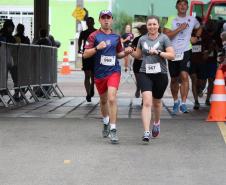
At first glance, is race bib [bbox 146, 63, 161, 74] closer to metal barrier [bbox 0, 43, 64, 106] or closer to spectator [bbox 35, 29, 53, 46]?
metal barrier [bbox 0, 43, 64, 106]

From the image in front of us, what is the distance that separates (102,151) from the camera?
8.54 m

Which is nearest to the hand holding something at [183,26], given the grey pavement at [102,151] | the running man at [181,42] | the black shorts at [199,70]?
the running man at [181,42]

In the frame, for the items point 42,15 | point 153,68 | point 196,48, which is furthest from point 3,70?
point 153,68

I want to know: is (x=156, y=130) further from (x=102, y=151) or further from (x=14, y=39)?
(x=14, y=39)

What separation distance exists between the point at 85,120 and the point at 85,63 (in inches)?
148

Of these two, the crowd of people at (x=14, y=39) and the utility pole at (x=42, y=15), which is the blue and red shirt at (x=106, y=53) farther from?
the utility pole at (x=42, y=15)

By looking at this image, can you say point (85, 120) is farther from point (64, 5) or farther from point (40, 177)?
point (64, 5)

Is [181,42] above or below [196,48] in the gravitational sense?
above

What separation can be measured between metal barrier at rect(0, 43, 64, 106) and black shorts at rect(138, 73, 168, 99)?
5.20 m

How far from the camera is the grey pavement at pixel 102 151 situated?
7035mm

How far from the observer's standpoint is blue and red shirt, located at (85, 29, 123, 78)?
9.42 m

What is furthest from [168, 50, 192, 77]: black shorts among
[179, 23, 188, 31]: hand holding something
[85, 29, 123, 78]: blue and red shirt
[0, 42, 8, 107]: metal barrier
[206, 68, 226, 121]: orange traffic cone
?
[0, 42, 8, 107]: metal barrier

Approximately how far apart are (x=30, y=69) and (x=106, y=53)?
6.68 m

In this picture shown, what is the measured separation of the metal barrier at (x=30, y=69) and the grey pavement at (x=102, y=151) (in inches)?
64.9
